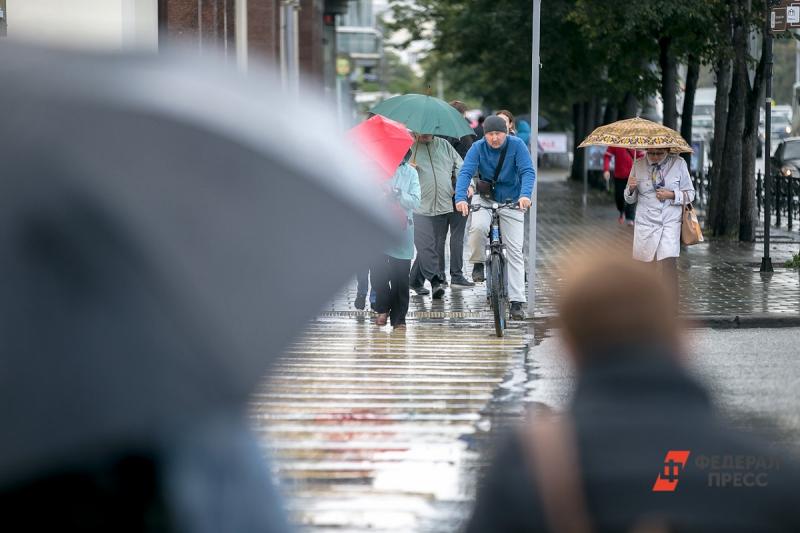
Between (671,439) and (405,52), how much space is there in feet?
152

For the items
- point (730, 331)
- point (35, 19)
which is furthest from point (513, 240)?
point (35, 19)

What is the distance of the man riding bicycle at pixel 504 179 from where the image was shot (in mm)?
12859

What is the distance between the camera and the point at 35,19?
14164 millimetres

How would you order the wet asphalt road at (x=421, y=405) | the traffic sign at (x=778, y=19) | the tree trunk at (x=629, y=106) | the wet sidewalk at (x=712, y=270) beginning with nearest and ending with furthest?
the wet asphalt road at (x=421, y=405)
the wet sidewalk at (x=712, y=270)
the traffic sign at (x=778, y=19)
the tree trunk at (x=629, y=106)

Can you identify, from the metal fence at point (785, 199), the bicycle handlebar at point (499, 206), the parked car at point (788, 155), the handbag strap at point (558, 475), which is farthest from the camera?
the parked car at point (788, 155)

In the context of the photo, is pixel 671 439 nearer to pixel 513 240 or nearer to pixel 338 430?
pixel 338 430

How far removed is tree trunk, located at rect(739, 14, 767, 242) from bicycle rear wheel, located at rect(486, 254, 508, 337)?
10.4 metres

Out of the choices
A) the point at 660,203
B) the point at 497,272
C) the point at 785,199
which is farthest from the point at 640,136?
the point at 785,199

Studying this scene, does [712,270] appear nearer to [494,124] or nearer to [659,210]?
[659,210]

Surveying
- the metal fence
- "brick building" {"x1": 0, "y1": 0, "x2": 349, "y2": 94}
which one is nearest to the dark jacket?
"brick building" {"x1": 0, "y1": 0, "x2": 349, "y2": 94}

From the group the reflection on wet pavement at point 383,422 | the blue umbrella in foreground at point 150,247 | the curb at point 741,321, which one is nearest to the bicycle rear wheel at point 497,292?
the reflection on wet pavement at point 383,422

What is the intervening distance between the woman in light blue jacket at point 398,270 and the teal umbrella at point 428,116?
1621 mm

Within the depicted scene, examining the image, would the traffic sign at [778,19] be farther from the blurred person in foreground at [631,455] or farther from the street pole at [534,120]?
the blurred person in foreground at [631,455]

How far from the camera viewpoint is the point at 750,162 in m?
21.9
